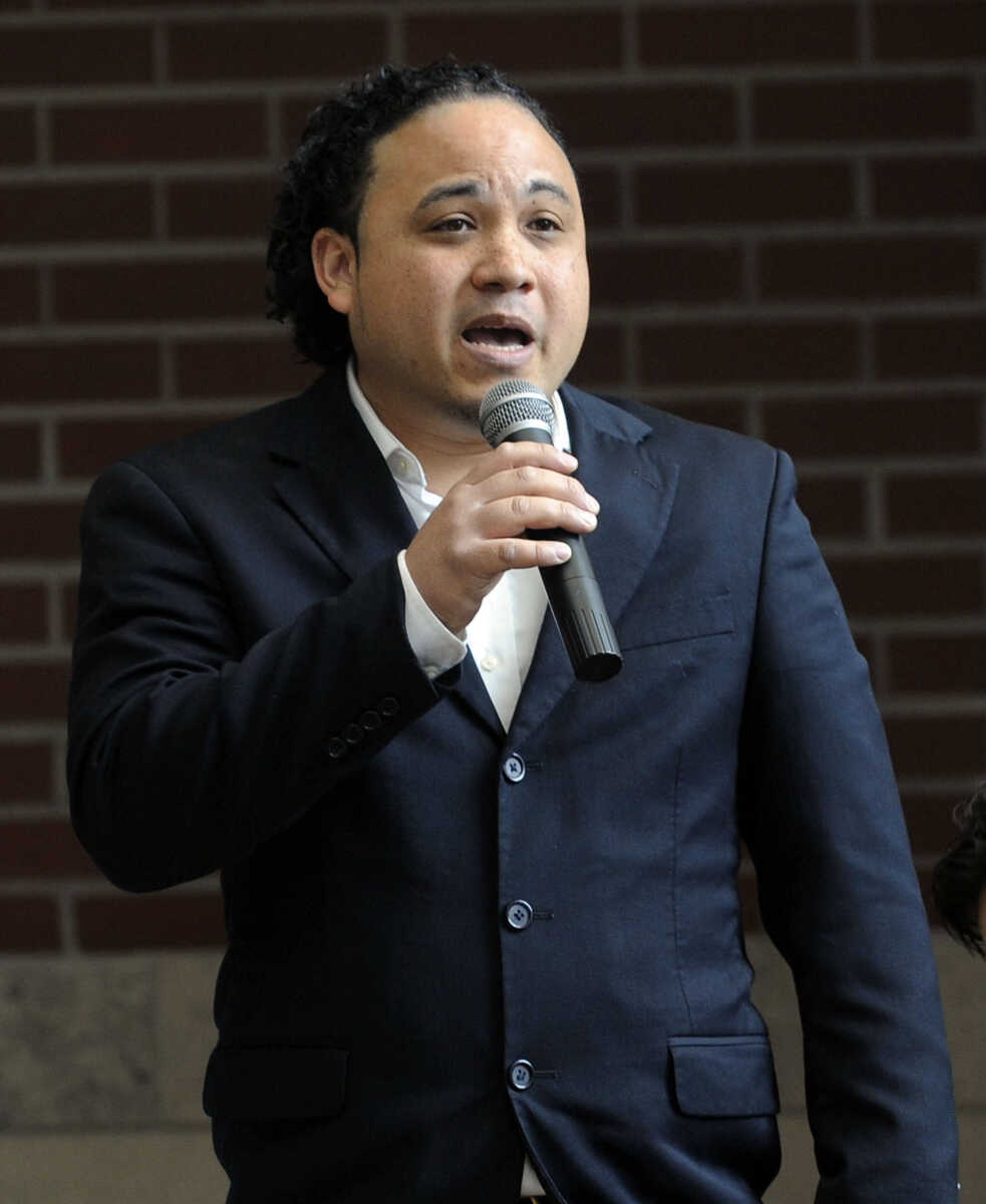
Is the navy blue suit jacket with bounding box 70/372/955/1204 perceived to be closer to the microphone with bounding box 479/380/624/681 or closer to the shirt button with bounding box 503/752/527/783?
the shirt button with bounding box 503/752/527/783

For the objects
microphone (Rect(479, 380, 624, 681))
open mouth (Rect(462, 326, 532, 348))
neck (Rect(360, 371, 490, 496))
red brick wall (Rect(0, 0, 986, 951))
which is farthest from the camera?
red brick wall (Rect(0, 0, 986, 951))

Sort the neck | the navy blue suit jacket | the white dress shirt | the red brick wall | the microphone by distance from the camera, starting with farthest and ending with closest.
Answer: the red brick wall < the neck < the navy blue suit jacket < the white dress shirt < the microphone

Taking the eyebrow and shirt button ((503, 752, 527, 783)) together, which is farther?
the eyebrow

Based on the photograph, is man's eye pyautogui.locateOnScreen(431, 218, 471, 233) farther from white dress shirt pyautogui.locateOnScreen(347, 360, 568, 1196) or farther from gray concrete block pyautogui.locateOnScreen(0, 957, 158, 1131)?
gray concrete block pyautogui.locateOnScreen(0, 957, 158, 1131)

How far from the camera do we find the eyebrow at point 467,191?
2068 millimetres

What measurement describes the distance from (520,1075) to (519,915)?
0.14 meters

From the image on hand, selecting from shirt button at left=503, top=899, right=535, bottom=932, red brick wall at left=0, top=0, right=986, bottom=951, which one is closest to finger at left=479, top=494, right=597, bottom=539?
shirt button at left=503, top=899, right=535, bottom=932

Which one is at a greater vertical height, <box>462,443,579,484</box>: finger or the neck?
the neck

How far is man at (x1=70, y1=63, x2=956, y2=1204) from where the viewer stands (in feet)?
6.20

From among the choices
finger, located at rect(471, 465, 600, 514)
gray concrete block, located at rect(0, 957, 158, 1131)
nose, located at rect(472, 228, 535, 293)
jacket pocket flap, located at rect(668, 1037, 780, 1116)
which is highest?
nose, located at rect(472, 228, 535, 293)

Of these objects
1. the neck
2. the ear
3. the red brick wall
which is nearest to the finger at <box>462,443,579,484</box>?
the neck

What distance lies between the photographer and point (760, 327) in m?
3.40

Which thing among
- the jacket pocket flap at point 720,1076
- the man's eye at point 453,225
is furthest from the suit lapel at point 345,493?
the jacket pocket flap at point 720,1076

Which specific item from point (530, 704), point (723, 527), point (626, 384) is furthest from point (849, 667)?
point (626, 384)
